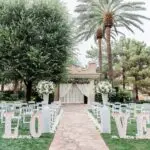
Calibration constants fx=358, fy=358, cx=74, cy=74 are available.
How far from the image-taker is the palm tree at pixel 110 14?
34.2 m

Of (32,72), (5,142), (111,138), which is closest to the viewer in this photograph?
(5,142)

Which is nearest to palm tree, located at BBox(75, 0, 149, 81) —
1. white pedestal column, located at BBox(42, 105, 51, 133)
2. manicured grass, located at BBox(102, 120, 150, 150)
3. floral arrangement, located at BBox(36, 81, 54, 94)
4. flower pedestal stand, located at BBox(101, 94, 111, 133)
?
floral arrangement, located at BBox(36, 81, 54, 94)

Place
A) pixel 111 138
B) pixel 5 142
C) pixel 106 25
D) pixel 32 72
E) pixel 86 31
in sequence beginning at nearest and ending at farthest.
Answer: pixel 5 142 → pixel 111 138 → pixel 32 72 → pixel 106 25 → pixel 86 31

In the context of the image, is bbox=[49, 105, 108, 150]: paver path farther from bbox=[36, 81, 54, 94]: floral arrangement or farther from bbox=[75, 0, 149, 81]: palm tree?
bbox=[75, 0, 149, 81]: palm tree

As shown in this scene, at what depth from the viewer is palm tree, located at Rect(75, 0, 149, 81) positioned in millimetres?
34156

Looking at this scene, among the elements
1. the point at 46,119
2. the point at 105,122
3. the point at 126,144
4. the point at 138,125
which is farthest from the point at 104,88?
the point at 126,144

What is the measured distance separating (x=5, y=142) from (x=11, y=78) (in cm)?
1571

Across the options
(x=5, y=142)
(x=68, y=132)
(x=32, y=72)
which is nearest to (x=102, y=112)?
(x=68, y=132)

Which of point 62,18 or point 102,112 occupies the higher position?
point 62,18

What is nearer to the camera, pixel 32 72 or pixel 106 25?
pixel 32 72

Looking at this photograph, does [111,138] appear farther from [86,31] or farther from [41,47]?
[86,31]

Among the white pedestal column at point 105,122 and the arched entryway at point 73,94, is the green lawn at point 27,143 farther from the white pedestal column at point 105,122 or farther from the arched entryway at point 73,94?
the arched entryway at point 73,94

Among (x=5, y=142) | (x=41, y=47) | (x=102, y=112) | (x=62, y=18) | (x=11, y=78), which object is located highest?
(x=62, y=18)

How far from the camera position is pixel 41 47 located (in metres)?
25.5
